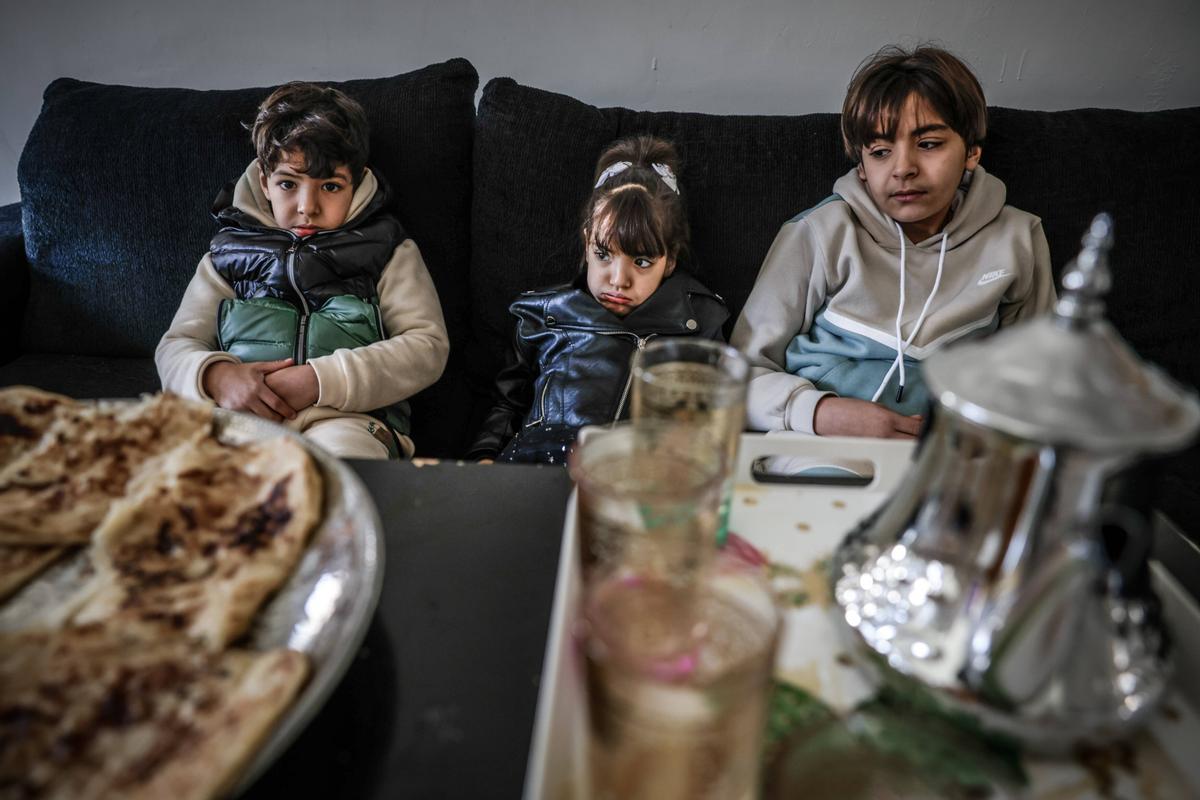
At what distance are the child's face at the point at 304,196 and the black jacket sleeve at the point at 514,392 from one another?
1.33 feet

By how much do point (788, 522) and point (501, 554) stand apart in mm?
274

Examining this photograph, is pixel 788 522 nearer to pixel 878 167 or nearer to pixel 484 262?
pixel 878 167

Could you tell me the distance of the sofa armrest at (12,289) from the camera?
1529 millimetres

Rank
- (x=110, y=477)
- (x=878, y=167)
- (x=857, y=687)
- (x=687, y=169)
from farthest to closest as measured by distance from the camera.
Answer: (x=687, y=169) → (x=878, y=167) → (x=110, y=477) → (x=857, y=687)

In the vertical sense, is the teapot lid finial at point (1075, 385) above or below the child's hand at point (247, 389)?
above

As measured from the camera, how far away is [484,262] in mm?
1533

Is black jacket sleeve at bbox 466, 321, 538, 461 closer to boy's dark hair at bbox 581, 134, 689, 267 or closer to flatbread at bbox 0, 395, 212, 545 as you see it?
boy's dark hair at bbox 581, 134, 689, 267

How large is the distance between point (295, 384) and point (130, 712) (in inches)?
34.5

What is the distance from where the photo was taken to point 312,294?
1354 millimetres

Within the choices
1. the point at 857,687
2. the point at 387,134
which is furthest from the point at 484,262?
the point at 857,687

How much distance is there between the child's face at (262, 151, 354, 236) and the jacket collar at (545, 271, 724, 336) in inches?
18.7

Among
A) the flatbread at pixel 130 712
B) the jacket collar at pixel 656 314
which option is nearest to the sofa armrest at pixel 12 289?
the jacket collar at pixel 656 314

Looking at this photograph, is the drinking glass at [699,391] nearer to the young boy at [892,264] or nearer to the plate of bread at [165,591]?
the plate of bread at [165,591]

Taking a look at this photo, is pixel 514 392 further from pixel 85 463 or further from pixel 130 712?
pixel 130 712
